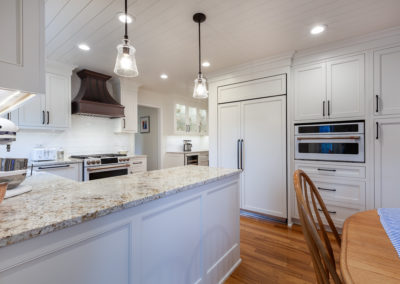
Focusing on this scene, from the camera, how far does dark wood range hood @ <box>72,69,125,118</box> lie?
3.31 m

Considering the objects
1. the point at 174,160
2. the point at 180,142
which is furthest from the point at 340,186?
the point at 180,142

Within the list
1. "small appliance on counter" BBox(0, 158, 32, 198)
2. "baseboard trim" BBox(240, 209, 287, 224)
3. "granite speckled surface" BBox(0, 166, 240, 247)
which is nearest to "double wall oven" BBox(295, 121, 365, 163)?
"baseboard trim" BBox(240, 209, 287, 224)

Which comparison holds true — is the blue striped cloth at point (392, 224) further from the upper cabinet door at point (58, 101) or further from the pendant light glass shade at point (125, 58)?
the upper cabinet door at point (58, 101)

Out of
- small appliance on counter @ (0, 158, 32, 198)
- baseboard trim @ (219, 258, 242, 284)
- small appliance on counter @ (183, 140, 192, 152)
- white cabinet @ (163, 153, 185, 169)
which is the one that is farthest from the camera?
small appliance on counter @ (183, 140, 192, 152)

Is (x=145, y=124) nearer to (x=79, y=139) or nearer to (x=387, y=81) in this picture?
(x=79, y=139)

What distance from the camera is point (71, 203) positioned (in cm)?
87

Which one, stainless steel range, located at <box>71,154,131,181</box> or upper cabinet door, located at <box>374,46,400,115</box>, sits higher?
upper cabinet door, located at <box>374,46,400,115</box>

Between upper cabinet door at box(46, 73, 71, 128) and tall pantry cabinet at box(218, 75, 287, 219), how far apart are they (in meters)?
2.63

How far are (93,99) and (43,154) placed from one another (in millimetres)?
1179

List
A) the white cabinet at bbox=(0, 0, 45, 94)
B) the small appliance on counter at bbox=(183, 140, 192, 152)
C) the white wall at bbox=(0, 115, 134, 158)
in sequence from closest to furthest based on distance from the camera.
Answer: the white cabinet at bbox=(0, 0, 45, 94) → the white wall at bbox=(0, 115, 134, 158) → the small appliance on counter at bbox=(183, 140, 192, 152)

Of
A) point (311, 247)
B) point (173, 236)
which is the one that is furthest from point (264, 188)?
point (311, 247)

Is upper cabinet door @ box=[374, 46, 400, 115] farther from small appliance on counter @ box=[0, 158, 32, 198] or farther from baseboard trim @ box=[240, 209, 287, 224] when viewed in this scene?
small appliance on counter @ box=[0, 158, 32, 198]

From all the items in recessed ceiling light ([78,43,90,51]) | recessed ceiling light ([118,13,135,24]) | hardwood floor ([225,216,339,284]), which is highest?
recessed ceiling light ([78,43,90,51])

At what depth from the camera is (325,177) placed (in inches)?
103
